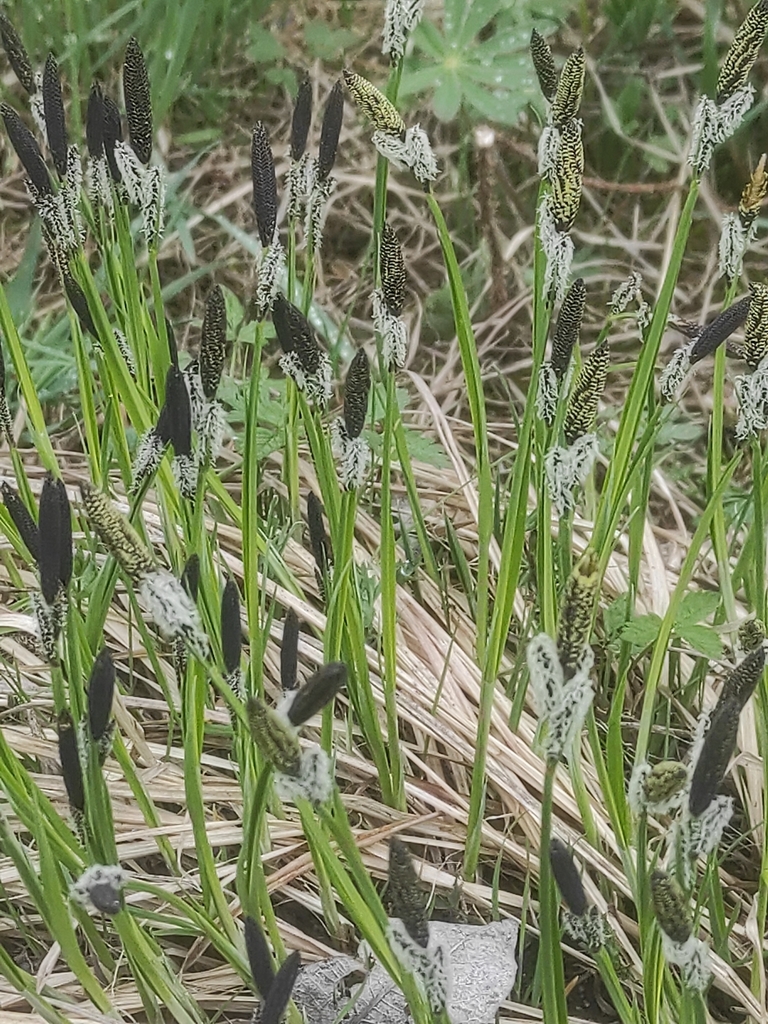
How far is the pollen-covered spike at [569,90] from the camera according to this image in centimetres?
67

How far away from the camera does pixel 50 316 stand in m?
1.57

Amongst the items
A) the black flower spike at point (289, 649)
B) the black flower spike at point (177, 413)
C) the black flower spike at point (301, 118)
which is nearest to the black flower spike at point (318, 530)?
the black flower spike at point (289, 649)

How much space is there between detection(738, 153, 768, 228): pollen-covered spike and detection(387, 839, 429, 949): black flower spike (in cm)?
50

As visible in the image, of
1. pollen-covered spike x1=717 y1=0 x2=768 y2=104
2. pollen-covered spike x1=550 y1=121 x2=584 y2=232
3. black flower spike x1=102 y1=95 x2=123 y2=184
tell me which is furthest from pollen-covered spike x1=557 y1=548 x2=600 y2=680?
black flower spike x1=102 y1=95 x2=123 y2=184

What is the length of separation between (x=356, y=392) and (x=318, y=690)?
0.80 feet

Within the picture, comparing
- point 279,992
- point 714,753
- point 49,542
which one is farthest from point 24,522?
point 714,753

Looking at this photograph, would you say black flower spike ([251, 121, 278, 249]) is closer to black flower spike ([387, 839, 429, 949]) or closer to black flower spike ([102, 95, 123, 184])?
black flower spike ([102, 95, 123, 184])

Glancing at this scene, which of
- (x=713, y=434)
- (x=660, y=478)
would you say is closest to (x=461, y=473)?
(x=660, y=478)

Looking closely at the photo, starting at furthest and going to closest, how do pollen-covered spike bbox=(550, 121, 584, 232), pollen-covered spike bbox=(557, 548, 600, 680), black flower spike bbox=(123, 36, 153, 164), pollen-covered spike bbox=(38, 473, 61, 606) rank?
black flower spike bbox=(123, 36, 153, 164), pollen-covered spike bbox=(550, 121, 584, 232), pollen-covered spike bbox=(38, 473, 61, 606), pollen-covered spike bbox=(557, 548, 600, 680)

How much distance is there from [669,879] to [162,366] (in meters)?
0.56

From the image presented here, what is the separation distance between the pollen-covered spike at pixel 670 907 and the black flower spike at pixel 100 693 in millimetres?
290

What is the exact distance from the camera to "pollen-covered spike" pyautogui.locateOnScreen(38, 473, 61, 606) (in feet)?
1.75

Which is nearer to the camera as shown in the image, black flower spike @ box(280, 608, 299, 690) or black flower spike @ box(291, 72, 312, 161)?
black flower spike @ box(280, 608, 299, 690)

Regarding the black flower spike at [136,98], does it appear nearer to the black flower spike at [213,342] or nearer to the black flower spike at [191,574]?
the black flower spike at [213,342]
